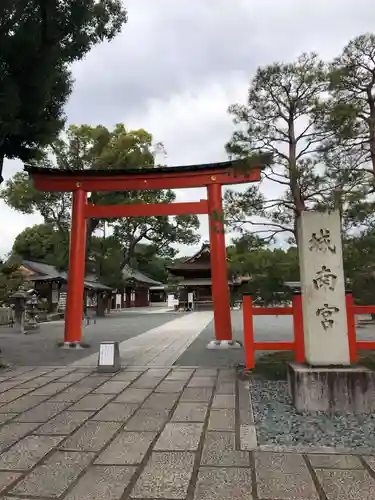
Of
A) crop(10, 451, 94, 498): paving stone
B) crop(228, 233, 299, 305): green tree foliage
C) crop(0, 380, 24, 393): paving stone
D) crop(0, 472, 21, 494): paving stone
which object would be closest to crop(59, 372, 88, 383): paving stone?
crop(0, 380, 24, 393): paving stone

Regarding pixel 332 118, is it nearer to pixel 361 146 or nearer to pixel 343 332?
pixel 361 146

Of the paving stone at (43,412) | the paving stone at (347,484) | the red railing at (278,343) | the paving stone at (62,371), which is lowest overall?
the paving stone at (347,484)

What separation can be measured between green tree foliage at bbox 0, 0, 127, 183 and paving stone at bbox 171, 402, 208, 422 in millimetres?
4891

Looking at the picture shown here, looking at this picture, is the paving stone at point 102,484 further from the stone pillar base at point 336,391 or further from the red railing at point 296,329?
the red railing at point 296,329

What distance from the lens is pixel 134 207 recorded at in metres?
10.7

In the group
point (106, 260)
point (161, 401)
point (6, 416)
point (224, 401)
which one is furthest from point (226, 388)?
point (106, 260)

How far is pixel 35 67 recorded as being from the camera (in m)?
6.55

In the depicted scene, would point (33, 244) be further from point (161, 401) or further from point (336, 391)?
point (336, 391)

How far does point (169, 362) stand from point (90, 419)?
3.87 m

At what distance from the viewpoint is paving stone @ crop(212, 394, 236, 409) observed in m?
4.81

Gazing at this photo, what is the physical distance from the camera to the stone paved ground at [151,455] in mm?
2648

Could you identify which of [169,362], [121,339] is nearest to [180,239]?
[121,339]

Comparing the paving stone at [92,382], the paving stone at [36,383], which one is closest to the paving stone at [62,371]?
the paving stone at [36,383]

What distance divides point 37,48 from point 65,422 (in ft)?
18.3
